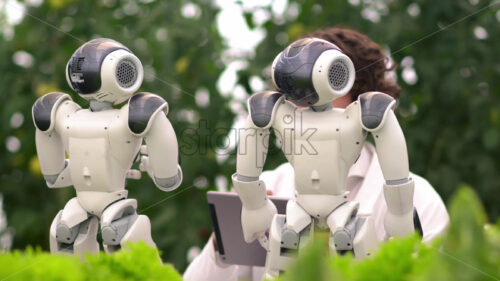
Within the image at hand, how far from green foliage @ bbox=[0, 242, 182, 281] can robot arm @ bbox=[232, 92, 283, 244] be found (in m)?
0.56

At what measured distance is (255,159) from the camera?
1131 mm

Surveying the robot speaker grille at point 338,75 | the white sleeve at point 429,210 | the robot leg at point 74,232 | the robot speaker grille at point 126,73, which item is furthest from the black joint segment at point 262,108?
the white sleeve at point 429,210

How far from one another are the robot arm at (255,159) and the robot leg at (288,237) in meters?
0.06

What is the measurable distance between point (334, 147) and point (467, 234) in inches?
28.8

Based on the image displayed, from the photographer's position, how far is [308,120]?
1093 millimetres

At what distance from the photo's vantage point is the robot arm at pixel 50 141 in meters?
1.18

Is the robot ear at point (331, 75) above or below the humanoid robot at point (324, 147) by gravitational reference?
above

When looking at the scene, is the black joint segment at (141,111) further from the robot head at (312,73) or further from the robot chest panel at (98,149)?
the robot head at (312,73)

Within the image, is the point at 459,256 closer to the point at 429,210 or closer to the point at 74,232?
the point at 74,232

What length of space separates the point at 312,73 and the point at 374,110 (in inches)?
4.6

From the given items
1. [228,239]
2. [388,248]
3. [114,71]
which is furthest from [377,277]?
[228,239]

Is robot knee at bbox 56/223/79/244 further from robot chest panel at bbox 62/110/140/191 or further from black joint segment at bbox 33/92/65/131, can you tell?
black joint segment at bbox 33/92/65/131

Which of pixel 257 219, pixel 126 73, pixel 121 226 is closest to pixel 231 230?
pixel 257 219

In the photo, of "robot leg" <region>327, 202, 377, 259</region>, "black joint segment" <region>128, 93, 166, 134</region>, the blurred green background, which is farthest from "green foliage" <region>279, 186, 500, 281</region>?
the blurred green background
